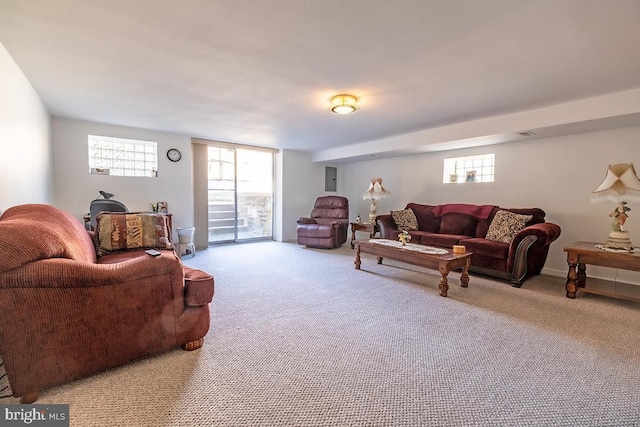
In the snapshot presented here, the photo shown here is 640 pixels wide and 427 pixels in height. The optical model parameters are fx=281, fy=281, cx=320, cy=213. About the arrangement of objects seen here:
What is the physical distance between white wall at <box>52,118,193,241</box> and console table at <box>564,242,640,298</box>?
5.73 metres

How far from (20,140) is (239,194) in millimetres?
3796

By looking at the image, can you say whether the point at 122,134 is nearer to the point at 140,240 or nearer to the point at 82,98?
the point at 82,98

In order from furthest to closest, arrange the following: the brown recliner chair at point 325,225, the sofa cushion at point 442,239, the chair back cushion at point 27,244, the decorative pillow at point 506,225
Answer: the brown recliner chair at point 325,225 → the sofa cushion at point 442,239 → the decorative pillow at point 506,225 → the chair back cushion at point 27,244

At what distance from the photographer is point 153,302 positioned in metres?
1.74

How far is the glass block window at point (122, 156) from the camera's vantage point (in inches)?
181

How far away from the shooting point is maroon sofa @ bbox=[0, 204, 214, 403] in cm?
136

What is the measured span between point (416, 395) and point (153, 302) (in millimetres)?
1634

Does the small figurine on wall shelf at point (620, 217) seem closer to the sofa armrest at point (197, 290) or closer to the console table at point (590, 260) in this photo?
the console table at point (590, 260)

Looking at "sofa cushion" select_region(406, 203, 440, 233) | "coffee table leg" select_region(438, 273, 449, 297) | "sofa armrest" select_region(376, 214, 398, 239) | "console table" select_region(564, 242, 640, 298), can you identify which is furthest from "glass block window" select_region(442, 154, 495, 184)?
"coffee table leg" select_region(438, 273, 449, 297)

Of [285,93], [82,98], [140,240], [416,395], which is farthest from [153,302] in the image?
[82,98]

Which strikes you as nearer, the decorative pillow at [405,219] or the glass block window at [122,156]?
the glass block window at [122,156]

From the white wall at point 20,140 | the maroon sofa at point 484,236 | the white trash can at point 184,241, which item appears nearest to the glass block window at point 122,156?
the white wall at point 20,140

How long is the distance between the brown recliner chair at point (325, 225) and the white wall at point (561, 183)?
1.97 meters

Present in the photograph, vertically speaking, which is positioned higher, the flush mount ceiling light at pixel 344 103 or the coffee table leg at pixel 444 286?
the flush mount ceiling light at pixel 344 103
